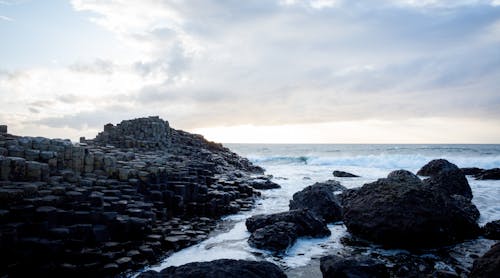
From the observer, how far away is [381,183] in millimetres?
7926

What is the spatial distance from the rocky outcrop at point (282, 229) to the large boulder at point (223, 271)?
2.29 m

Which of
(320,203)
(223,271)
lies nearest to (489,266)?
(223,271)

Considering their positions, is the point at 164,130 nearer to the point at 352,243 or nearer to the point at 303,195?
the point at 303,195

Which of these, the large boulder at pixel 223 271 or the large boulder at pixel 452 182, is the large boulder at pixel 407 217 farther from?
the large boulder at pixel 452 182

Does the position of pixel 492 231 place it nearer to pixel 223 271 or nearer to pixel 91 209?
pixel 223 271

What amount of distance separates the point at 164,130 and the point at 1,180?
12891 mm

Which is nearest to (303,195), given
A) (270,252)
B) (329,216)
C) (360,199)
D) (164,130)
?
→ (329,216)

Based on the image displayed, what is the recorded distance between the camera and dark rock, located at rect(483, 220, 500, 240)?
722 cm

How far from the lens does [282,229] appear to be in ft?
23.1

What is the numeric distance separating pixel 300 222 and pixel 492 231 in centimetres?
382

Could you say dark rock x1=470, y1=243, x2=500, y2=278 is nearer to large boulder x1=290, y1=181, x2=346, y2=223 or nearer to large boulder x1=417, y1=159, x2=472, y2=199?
large boulder x1=290, y1=181, x2=346, y2=223

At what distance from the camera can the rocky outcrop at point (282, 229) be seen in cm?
671

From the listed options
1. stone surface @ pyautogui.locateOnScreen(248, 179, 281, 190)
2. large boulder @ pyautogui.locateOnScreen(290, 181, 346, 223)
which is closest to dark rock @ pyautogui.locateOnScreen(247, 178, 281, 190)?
stone surface @ pyautogui.locateOnScreen(248, 179, 281, 190)

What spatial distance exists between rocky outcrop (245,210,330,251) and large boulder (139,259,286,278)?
229 cm
